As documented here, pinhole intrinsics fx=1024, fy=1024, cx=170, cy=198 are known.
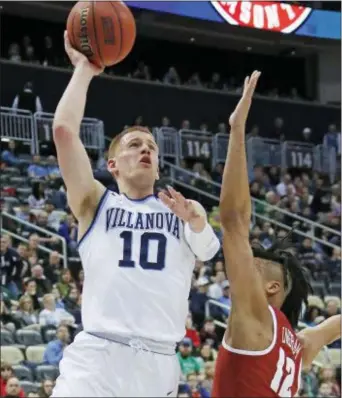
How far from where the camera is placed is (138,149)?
160 inches

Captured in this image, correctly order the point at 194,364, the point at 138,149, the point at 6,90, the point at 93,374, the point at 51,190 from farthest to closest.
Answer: the point at 6,90 → the point at 51,190 → the point at 194,364 → the point at 138,149 → the point at 93,374

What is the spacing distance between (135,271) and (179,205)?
33 cm

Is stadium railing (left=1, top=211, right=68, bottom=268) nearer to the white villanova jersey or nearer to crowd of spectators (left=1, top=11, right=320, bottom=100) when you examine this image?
crowd of spectators (left=1, top=11, right=320, bottom=100)

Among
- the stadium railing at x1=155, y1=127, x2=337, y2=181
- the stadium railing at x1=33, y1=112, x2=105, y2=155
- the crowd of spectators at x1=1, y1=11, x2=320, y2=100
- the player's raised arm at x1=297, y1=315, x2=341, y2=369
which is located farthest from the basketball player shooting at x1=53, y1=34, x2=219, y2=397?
the crowd of spectators at x1=1, y1=11, x2=320, y2=100

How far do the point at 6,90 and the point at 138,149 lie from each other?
47.1 ft

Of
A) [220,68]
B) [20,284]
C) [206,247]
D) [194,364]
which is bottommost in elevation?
[194,364]

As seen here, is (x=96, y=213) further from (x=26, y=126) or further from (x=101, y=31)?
(x=26, y=126)

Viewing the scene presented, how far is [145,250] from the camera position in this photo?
393 centimetres

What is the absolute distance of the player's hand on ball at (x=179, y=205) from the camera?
12.2 feet

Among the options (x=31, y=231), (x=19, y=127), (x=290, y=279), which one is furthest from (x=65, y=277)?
(x=290, y=279)

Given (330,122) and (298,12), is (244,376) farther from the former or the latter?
(330,122)

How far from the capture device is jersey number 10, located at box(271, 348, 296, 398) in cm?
392

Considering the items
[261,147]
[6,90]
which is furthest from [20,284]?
[261,147]

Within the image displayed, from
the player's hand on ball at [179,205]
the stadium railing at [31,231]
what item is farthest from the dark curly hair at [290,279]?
the stadium railing at [31,231]
